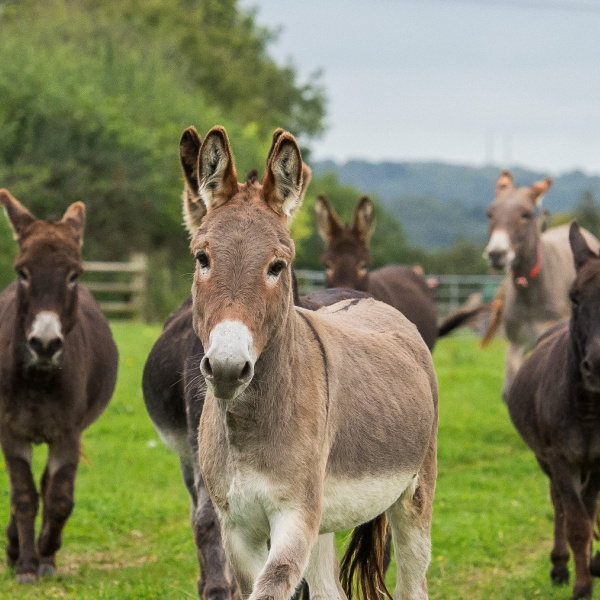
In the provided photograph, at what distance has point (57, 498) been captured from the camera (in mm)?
→ 7145

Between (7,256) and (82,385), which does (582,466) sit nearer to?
(82,385)

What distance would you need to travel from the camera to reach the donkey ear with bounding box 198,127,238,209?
13.9 ft

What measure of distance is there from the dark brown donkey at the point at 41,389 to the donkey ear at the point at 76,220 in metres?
0.17

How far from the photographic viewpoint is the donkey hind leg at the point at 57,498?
23.4ft

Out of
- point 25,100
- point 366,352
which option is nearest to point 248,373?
point 366,352

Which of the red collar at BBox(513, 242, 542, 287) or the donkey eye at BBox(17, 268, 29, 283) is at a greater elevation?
the donkey eye at BBox(17, 268, 29, 283)

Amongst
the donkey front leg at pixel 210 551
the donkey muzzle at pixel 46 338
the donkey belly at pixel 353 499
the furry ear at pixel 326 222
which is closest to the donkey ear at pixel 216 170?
the donkey belly at pixel 353 499

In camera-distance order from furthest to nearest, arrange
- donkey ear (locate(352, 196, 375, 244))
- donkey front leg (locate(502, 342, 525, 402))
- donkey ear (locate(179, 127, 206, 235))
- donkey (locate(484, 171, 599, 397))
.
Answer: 1. donkey front leg (locate(502, 342, 525, 402))
2. donkey (locate(484, 171, 599, 397))
3. donkey ear (locate(352, 196, 375, 244))
4. donkey ear (locate(179, 127, 206, 235))

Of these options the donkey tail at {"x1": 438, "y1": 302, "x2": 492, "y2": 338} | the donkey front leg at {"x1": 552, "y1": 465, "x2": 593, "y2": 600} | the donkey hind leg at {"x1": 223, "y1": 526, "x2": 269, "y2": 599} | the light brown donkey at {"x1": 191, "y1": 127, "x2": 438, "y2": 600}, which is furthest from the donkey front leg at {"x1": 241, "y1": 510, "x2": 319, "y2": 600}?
the donkey tail at {"x1": 438, "y1": 302, "x2": 492, "y2": 338}

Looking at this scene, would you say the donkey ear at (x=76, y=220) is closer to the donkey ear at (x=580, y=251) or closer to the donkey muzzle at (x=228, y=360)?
the donkey ear at (x=580, y=251)

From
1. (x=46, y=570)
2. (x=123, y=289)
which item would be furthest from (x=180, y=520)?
(x=123, y=289)

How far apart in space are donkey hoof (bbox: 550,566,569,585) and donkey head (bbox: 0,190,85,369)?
11.2ft

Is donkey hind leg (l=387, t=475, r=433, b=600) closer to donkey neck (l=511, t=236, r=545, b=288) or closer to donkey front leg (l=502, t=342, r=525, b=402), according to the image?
donkey front leg (l=502, t=342, r=525, b=402)

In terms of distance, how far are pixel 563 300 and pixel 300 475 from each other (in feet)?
31.0
